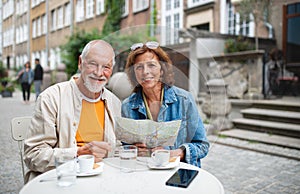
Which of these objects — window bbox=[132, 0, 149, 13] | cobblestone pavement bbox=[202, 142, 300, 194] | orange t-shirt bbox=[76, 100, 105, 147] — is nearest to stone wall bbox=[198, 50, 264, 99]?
cobblestone pavement bbox=[202, 142, 300, 194]

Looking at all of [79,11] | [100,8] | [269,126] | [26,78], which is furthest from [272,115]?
[26,78]

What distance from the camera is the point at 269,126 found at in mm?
5285

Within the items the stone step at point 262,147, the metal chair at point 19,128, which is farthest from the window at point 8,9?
the stone step at point 262,147

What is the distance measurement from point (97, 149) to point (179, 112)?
1.43 ft

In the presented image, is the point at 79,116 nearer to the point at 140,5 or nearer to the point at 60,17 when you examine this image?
the point at 60,17

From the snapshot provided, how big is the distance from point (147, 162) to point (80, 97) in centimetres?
→ 46

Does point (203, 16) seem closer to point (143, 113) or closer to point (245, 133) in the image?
point (245, 133)

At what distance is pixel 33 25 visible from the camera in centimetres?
251

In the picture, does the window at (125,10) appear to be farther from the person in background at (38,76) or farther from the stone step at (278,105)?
the stone step at (278,105)

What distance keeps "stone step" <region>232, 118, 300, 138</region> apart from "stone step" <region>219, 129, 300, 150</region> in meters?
A: 0.08

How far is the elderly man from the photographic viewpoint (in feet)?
4.74

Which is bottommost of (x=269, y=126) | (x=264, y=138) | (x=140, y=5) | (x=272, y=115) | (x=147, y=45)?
(x=264, y=138)

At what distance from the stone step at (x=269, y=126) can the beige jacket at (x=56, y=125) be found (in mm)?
4153

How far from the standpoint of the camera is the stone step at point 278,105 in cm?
555
